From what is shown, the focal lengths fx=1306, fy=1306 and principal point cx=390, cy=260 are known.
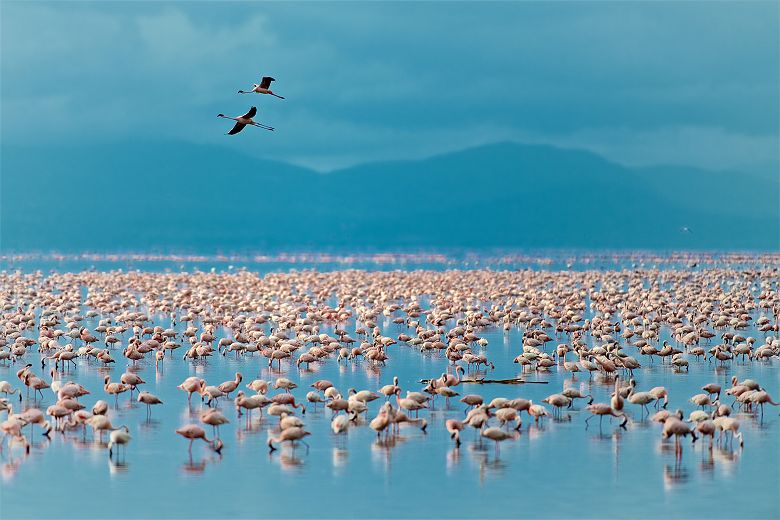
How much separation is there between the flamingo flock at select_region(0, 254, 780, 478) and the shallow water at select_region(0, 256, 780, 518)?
0.25m

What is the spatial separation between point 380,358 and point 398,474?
399 inches

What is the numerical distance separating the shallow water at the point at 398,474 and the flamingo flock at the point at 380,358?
25 centimetres

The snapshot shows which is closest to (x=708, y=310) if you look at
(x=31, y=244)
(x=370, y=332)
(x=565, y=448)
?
(x=370, y=332)

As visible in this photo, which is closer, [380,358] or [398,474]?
[398,474]

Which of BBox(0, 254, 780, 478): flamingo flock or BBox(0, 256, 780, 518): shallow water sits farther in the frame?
BBox(0, 254, 780, 478): flamingo flock

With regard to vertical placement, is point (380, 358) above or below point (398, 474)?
above

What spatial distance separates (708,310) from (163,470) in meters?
22.7

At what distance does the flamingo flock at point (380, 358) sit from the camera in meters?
18.6

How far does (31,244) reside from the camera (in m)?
179

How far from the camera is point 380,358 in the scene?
1038 inches

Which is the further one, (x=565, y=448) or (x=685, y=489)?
(x=565, y=448)

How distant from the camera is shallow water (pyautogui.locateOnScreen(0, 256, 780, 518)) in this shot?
14695 mm

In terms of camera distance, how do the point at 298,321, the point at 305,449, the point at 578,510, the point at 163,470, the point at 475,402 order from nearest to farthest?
the point at 578,510 < the point at 163,470 < the point at 305,449 < the point at 475,402 < the point at 298,321

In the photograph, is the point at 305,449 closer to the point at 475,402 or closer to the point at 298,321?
the point at 475,402
